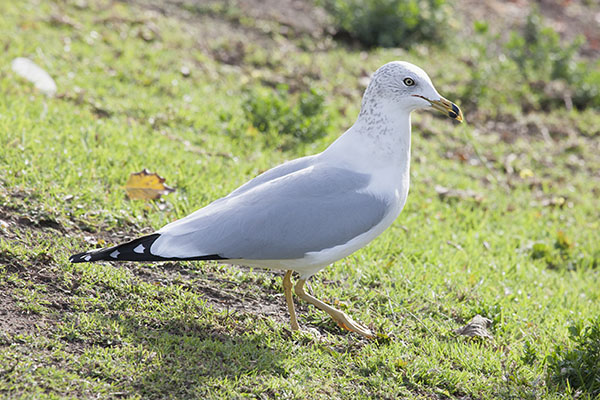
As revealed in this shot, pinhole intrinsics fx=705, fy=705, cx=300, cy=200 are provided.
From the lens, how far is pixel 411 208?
5.61m

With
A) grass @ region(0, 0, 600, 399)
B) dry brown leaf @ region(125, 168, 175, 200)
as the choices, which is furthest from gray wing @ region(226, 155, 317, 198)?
dry brown leaf @ region(125, 168, 175, 200)

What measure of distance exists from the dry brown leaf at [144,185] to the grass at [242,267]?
0.25 ft

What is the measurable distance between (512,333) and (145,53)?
16.2 feet

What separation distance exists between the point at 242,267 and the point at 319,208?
3.23 feet

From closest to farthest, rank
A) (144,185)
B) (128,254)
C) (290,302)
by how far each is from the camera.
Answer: (128,254) < (290,302) < (144,185)

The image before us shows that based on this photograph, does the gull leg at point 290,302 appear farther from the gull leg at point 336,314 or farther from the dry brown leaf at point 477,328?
the dry brown leaf at point 477,328

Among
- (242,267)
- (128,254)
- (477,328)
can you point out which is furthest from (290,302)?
(477,328)

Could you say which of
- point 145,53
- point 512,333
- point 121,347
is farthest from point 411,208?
point 145,53

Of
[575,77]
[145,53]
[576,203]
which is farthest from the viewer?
[575,77]

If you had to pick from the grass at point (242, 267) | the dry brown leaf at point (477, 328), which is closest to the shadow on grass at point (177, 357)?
the grass at point (242, 267)

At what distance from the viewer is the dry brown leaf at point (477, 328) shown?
3954mm

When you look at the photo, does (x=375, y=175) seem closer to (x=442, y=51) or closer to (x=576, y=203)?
(x=576, y=203)

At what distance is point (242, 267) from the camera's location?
4316mm

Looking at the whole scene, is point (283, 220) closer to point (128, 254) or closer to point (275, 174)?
point (275, 174)
